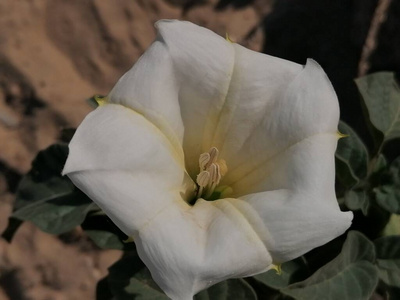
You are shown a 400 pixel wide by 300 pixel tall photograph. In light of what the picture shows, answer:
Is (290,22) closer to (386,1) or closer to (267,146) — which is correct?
(386,1)

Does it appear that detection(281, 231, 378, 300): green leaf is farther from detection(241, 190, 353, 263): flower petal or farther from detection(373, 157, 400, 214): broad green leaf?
detection(241, 190, 353, 263): flower petal

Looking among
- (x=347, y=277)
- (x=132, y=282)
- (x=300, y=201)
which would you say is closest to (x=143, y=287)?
(x=132, y=282)

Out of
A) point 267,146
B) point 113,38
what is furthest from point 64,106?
point 267,146

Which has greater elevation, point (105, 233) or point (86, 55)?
point (86, 55)

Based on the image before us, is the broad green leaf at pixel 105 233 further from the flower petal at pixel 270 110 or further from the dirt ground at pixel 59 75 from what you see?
the dirt ground at pixel 59 75

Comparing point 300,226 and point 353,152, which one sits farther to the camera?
point 353,152

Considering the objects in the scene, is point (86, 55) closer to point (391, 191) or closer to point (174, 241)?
point (391, 191)
